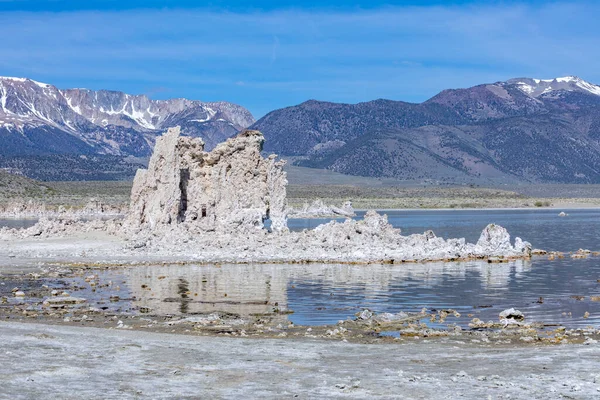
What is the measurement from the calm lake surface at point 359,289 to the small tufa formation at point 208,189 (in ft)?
26.4

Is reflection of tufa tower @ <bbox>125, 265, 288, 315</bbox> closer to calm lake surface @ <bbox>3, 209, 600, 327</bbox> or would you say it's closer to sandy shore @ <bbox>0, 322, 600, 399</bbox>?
calm lake surface @ <bbox>3, 209, 600, 327</bbox>

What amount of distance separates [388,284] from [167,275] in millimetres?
9047

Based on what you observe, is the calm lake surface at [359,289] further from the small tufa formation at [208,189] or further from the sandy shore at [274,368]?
the small tufa formation at [208,189]

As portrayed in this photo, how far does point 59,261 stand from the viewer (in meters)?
39.1

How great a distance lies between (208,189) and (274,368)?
32.0 metres

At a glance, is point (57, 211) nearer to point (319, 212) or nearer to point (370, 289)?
point (319, 212)

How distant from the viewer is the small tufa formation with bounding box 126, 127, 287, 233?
4606 centimetres

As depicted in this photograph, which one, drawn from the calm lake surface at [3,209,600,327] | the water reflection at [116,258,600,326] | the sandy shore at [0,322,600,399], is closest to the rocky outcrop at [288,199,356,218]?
the calm lake surface at [3,209,600,327]

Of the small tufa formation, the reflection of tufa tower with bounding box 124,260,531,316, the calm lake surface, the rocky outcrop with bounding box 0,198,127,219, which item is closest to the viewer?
the calm lake surface

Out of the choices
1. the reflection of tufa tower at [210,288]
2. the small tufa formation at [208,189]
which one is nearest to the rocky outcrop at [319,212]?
the small tufa formation at [208,189]

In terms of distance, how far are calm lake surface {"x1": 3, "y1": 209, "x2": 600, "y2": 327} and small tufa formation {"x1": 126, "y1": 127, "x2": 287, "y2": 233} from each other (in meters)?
8.04

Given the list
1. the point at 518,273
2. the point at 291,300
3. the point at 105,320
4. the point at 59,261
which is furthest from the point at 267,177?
the point at 105,320

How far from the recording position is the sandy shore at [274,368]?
1386 cm

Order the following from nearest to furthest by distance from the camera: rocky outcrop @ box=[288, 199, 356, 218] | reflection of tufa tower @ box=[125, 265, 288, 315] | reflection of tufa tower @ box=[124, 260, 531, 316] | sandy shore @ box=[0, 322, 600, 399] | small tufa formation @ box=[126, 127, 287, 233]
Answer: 1. sandy shore @ box=[0, 322, 600, 399]
2. reflection of tufa tower @ box=[125, 265, 288, 315]
3. reflection of tufa tower @ box=[124, 260, 531, 316]
4. small tufa formation @ box=[126, 127, 287, 233]
5. rocky outcrop @ box=[288, 199, 356, 218]
